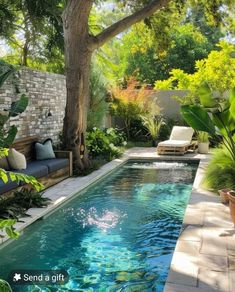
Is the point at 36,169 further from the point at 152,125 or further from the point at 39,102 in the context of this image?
the point at 152,125

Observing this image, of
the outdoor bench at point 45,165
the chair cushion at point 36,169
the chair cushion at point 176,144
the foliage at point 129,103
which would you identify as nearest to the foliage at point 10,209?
the outdoor bench at point 45,165

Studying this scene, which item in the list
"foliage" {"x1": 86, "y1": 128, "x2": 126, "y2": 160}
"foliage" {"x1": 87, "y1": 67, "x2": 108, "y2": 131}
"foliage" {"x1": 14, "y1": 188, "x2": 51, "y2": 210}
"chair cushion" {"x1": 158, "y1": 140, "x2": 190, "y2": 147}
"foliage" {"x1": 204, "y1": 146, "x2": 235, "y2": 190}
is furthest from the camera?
"foliage" {"x1": 87, "y1": 67, "x2": 108, "y2": 131}

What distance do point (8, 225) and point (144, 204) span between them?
5.39 meters

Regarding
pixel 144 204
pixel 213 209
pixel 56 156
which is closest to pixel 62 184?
pixel 56 156

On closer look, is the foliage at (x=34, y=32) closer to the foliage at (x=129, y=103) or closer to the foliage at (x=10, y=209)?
the foliage at (x=129, y=103)

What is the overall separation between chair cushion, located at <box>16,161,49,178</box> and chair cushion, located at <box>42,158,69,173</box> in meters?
0.16

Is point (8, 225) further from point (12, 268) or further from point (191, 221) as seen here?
point (191, 221)

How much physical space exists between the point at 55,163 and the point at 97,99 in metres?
6.68

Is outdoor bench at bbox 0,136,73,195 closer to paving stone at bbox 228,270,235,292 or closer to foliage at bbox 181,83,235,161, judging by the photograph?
foliage at bbox 181,83,235,161

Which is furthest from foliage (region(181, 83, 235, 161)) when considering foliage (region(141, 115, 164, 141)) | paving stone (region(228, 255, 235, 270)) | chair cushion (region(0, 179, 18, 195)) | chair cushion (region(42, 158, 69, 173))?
foliage (region(141, 115, 164, 141))

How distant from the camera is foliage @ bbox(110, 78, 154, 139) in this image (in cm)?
1652

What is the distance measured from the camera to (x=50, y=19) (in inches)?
500

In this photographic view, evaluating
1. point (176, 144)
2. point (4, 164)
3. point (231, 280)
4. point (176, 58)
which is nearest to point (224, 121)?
point (231, 280)

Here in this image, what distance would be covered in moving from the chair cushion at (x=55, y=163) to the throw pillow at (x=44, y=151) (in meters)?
0.23
